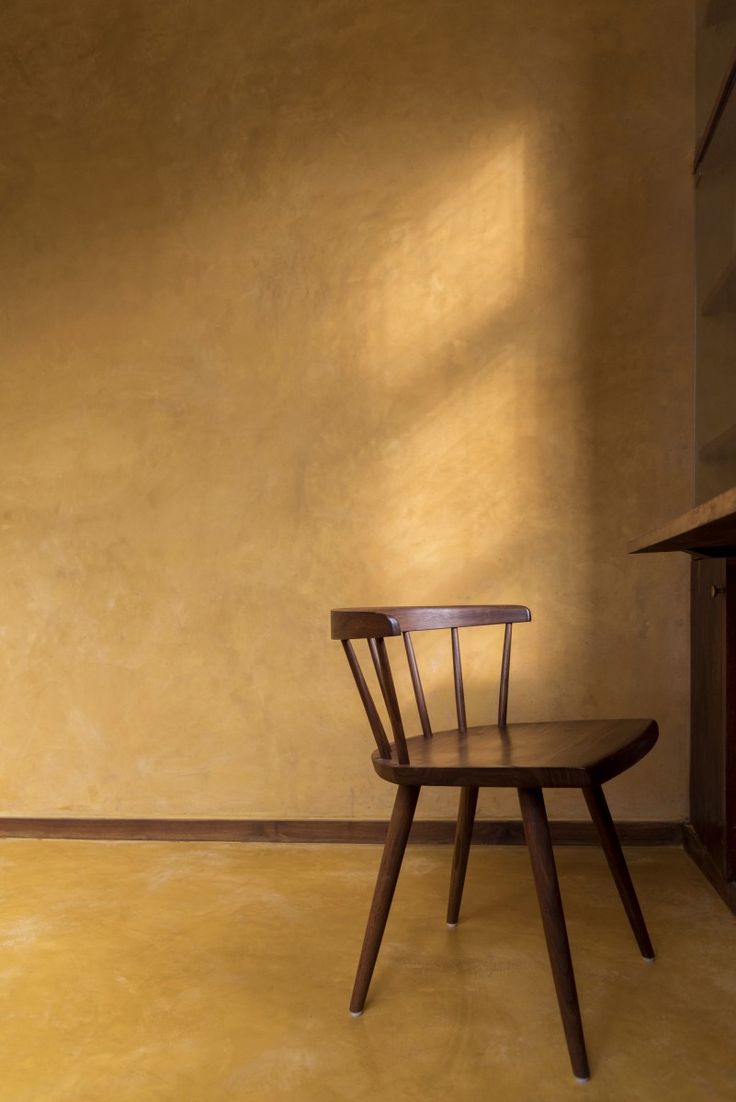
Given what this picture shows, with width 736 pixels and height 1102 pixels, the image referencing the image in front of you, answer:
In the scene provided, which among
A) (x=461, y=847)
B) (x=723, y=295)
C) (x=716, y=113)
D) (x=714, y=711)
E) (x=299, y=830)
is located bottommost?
(x=299, y=830)

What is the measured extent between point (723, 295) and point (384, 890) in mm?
1760

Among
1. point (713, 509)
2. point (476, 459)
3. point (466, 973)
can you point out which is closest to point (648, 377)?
point (476, 459)

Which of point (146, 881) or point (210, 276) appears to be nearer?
point (146, 881)

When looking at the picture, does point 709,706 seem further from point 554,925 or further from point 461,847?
point 554,925

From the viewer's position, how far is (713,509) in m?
1.26

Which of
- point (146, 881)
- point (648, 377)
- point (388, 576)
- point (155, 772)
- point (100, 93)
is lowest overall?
point (146, 881)

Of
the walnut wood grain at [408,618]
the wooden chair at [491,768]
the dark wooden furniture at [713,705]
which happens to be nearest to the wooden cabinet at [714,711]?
the dark wooden furniture at [713,705]

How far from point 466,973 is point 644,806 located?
103 centimetres

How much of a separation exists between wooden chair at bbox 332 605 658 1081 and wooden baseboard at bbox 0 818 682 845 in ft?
2.03

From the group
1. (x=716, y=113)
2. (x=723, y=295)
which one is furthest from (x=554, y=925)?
(x=716, y=113)

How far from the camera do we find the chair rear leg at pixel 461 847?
197 cm

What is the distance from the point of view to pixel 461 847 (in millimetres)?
1998

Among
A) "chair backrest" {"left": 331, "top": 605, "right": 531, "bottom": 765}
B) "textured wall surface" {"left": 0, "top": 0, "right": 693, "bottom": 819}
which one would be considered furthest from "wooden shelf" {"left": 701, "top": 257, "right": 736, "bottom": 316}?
"chair backrest" {"left": 331, "top": 605, "right": 531, "bottom": 765}

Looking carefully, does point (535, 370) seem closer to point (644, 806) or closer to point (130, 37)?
point (644, 806)
